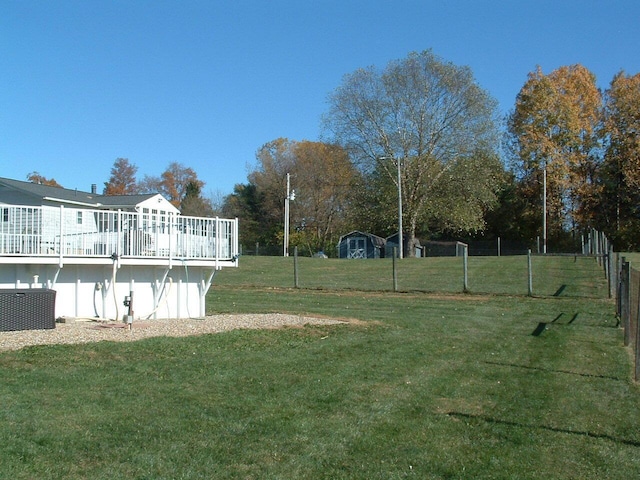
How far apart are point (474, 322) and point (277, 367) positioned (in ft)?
23.4

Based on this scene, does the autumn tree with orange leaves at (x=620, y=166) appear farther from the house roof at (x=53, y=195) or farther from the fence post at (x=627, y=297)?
the fence post at (x=627, y=297)

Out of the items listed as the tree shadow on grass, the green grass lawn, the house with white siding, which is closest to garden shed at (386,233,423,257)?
the house with white siding

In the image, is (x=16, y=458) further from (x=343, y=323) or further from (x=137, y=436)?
(x=343, y=323)

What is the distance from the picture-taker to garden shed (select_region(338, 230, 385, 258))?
5556cm

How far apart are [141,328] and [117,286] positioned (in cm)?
199

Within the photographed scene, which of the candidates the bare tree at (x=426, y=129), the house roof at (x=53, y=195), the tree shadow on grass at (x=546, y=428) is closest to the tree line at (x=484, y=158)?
the bare tree at (x=426, y=129)

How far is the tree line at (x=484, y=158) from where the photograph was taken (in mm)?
44594

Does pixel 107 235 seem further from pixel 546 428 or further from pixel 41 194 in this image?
pixel 41 194

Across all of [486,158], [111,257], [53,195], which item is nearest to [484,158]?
[486,158]

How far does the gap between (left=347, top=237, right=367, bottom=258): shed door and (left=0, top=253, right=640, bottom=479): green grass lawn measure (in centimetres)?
4238

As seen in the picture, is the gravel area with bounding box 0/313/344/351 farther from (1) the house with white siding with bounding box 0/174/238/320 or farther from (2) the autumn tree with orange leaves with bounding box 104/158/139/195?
(2) the autumn tree with orange leaves with bounding box 104/158/139/195

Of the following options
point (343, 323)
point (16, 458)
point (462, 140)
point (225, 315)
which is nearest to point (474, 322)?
point (343, 323)

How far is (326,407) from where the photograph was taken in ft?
22.3

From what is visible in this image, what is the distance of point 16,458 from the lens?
4855 millimetres
